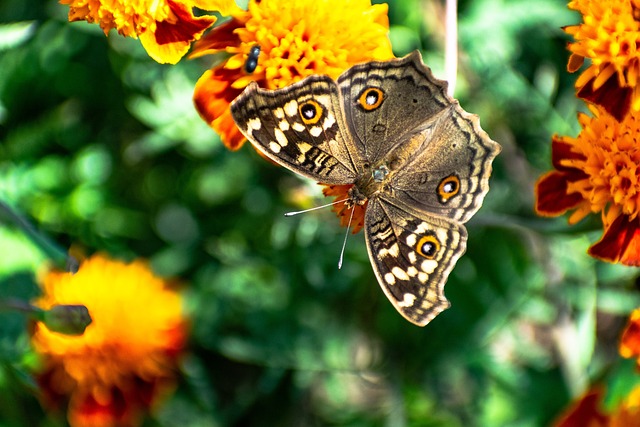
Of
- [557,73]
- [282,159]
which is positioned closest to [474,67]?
[557,73]

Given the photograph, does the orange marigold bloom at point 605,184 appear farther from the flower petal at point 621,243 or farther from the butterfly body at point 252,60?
the butterfly body at point 252,60

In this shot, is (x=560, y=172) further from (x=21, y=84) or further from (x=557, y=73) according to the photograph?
(x=21, y=84)

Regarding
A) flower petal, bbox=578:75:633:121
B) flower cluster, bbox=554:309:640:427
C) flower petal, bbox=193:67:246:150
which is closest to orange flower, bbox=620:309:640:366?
flower cluster, bbox=554:309:640:427

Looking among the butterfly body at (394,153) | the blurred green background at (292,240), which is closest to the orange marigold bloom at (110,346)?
the blurred green background at (292,240)

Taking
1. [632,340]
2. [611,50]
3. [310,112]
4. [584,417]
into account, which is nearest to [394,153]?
[310,112]

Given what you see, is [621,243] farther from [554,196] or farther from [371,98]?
[371,98]

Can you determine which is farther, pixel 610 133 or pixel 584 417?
pixel 584 417
